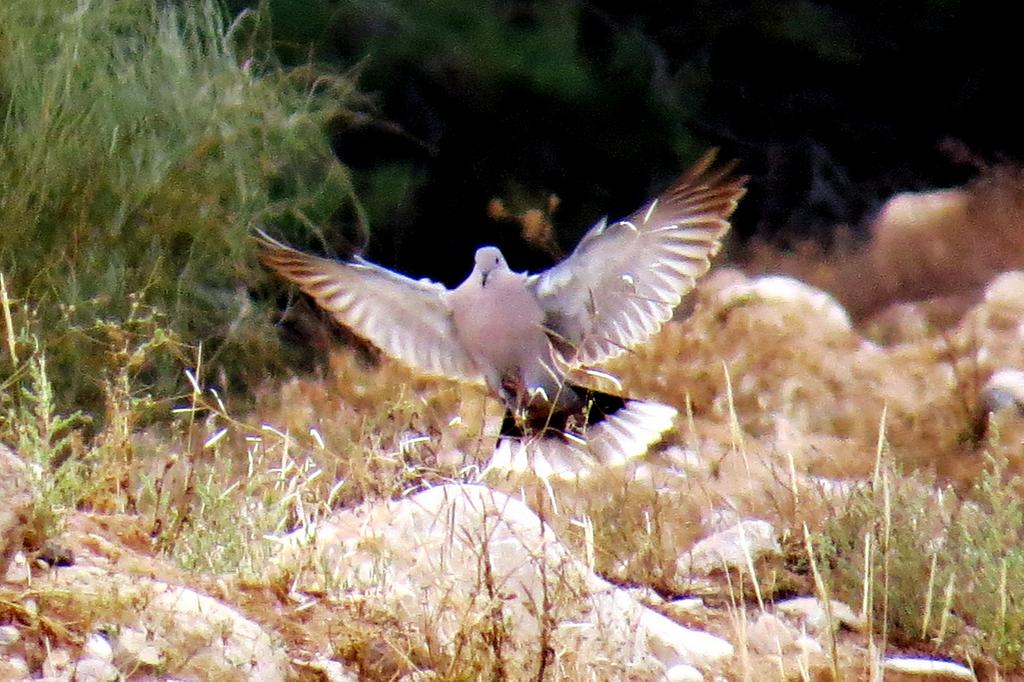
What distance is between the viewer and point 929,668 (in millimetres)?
3750

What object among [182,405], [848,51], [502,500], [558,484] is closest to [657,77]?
[848,51]

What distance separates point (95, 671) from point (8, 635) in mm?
189

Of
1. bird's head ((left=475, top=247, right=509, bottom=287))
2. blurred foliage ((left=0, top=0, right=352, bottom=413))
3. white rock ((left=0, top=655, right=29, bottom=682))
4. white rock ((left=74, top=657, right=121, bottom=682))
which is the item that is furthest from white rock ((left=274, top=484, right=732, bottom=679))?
blurred foliage ((left=0, top=0, right=352, bottom=413))

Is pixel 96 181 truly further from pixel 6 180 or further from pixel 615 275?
pixel 615 275

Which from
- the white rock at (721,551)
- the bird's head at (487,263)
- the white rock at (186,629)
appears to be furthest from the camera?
the bird's head at (487,263)

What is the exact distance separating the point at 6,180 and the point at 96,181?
389 mm

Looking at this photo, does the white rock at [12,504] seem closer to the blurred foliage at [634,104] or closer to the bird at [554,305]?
the bird at [554,305]

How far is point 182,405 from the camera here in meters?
6.78

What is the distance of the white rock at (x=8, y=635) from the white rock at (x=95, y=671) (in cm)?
13

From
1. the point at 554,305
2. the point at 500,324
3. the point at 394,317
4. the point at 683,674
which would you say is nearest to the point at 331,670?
the point at 683,674

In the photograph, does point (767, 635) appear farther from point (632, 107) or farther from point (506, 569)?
point (632, 107)

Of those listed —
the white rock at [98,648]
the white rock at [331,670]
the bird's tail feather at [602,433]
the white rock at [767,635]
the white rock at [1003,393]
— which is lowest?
the bird's tail feather at [602,433]

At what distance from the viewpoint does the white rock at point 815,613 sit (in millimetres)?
4051

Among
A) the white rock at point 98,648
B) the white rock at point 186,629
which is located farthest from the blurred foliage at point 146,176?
the white rock at point 98,648
